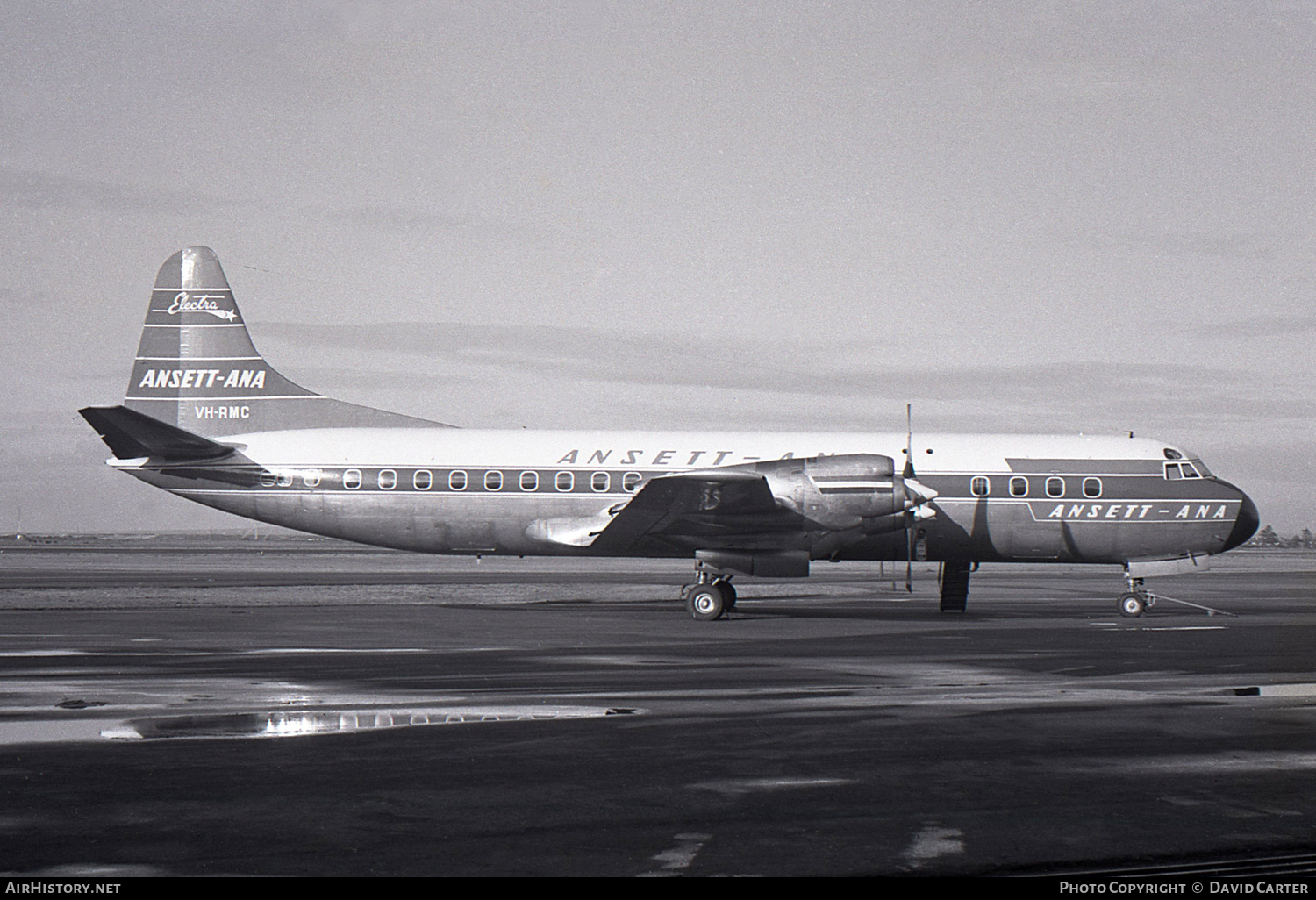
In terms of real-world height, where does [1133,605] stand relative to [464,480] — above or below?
below

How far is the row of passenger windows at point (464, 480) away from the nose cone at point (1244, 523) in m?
14.1

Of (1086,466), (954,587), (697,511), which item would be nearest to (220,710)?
(697,511)

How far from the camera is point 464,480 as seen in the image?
84.3 feet

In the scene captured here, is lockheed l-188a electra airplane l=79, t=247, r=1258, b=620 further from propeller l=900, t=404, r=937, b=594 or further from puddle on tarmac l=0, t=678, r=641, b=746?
puddle on tarmac l=0, t=678, r=641, b=746

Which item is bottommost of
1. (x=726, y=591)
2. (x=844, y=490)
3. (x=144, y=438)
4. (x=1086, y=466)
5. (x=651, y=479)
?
(x=726, y=591)

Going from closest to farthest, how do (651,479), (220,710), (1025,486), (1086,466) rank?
(220,710), (651,479), (1025,486), (1086,466)

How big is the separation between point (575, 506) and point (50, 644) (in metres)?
11.3

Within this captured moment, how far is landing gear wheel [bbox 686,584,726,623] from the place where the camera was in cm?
2377

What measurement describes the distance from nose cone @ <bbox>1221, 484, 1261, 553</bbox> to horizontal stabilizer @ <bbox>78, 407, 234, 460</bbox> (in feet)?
77.8

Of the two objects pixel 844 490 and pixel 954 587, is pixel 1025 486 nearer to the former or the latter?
pixel 954 587

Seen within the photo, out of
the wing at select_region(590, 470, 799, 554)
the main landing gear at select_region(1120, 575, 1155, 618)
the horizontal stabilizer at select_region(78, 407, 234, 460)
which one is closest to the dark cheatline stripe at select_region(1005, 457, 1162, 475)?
the main landing gear at select_region(1120, 575, 1155, 618)

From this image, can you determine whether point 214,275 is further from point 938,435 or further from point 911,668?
point 911,668

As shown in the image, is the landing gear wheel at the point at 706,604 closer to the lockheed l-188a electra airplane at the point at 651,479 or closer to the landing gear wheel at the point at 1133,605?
the lockheed l-188a electra airplane at the point at 651,479

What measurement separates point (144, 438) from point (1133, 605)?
73.9ft
